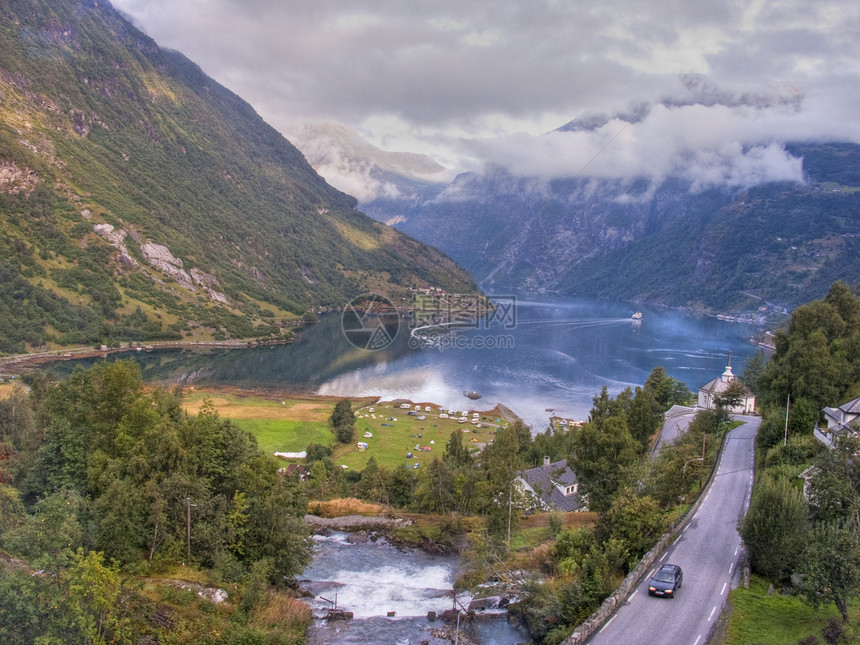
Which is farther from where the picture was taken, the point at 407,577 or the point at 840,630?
the point at 407,577

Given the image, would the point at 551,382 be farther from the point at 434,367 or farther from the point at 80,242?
the point at 80,242

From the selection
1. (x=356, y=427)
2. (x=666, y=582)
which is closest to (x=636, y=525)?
(x=666, y=582)

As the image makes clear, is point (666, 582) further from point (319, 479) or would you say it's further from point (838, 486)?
point (319, 479)

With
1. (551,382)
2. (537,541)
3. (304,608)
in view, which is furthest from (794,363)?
(551,382)

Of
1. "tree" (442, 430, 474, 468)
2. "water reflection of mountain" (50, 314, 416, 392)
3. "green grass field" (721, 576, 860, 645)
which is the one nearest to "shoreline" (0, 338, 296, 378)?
"water reflection of mountain" (50, 314, 416, 392)

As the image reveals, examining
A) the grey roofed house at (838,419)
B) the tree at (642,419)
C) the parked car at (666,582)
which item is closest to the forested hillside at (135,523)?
the parked car at (666,582)

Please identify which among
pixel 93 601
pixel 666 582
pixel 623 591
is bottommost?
pixel 623 591

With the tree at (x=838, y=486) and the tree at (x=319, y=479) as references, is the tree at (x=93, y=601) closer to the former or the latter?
the tree at (x=838, y=486)
